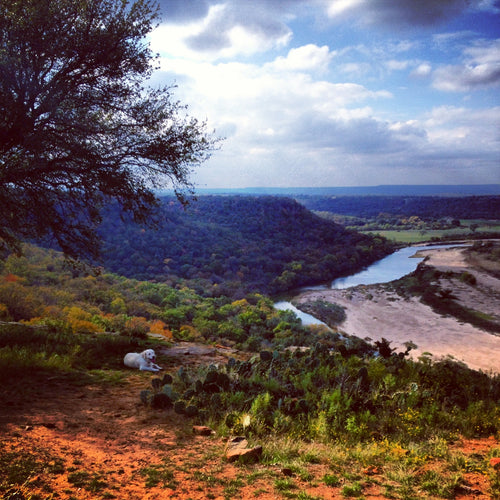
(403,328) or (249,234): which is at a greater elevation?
(249,234)

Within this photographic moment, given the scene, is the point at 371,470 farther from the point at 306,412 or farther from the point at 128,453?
the point at 128,453

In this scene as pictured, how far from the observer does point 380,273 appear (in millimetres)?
Result: 64500

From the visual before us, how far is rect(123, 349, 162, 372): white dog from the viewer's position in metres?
8.54

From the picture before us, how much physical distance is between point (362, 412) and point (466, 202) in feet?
517

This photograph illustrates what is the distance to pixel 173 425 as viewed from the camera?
570 centimetres

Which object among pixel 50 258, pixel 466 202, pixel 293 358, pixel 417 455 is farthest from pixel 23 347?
pixel 466 202

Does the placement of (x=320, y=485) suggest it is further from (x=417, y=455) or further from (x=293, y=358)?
(x=293, y=358)

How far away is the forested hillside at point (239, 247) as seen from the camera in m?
54.0

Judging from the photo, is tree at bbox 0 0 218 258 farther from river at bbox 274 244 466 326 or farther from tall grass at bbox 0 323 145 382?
river at bbox 274 244 466 326

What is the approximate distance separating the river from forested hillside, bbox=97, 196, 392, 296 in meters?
3.28

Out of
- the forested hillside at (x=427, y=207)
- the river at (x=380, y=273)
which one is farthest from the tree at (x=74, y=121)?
the forested hillside at (x=427, y=207)

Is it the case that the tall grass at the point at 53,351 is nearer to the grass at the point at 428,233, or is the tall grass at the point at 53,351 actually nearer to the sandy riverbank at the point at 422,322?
the sandy riverbank at the point at 422,322

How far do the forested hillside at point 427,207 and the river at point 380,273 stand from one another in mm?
57794

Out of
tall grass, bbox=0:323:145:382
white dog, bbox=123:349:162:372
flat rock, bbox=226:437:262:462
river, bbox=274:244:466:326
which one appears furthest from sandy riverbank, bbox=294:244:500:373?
flat rock, bbox=226:437:262:462
